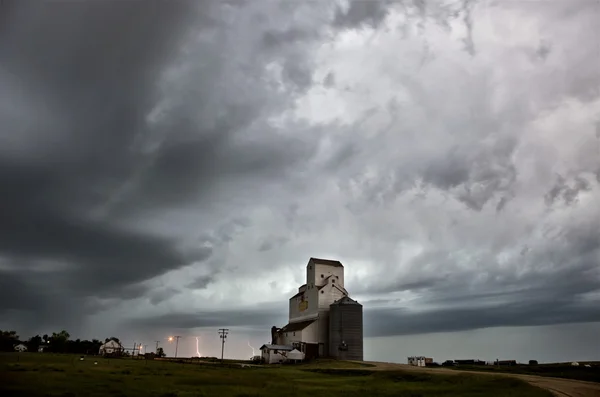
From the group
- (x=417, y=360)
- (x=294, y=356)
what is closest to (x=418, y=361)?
(x=417, y=360)

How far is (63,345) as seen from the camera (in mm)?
163125

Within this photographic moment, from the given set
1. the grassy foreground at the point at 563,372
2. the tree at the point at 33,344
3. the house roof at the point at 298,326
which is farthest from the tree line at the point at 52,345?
the grassy foreground at the point at 563,372

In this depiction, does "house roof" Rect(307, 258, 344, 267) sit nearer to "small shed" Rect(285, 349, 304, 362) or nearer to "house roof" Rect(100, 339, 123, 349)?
"small shed" Rect(285, 349, 304, 362)

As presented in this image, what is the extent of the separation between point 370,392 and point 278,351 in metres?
63.3

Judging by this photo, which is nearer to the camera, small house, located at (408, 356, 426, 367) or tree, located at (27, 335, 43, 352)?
small house, located at (408, 356, 426, 367)

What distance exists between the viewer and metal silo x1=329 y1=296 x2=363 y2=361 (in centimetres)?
10281

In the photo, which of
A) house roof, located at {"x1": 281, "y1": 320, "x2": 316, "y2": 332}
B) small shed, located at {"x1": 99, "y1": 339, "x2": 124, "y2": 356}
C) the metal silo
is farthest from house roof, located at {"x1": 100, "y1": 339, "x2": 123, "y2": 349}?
the metal silo

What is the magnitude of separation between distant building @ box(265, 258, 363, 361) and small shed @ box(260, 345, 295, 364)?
12.7 ft

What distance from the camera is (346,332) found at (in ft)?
340

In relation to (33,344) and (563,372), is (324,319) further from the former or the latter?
(33,344)

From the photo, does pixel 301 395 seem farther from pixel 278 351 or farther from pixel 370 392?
pixel 278 351

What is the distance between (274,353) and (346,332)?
1707cm

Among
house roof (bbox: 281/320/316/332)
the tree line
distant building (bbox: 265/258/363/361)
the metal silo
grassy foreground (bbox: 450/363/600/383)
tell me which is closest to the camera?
grassy foreground (bbox: 450/363/600/383)

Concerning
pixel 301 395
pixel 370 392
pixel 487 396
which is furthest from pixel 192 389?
pixel 487 396
